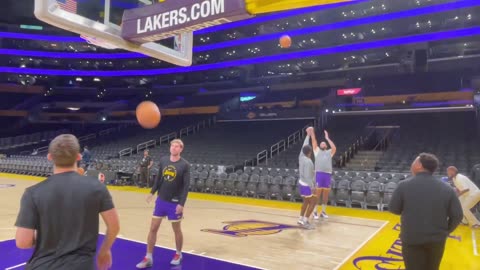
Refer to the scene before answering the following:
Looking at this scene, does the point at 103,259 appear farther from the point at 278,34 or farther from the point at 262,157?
the point at 278,34

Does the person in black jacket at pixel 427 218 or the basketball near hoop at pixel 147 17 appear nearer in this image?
the person in black jacket at pixel 427 218

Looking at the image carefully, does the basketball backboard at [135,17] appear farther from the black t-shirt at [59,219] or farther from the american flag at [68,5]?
the black t-shirt at [59,219]

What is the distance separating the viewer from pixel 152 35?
380cm

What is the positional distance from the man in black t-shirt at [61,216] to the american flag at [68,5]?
204 centimetres

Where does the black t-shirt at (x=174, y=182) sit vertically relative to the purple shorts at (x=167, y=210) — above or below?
above

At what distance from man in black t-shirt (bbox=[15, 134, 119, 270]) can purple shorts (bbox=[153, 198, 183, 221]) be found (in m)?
2.47

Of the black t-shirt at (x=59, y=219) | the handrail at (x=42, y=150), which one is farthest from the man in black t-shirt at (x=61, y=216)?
the handrail at (x=42, y=150)

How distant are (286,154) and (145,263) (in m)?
11.7

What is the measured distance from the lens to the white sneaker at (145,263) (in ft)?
13.7

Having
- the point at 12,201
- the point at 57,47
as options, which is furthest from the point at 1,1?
the point at 12,201

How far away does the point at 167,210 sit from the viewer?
442 centimetres

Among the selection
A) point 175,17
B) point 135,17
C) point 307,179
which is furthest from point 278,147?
point 175,17

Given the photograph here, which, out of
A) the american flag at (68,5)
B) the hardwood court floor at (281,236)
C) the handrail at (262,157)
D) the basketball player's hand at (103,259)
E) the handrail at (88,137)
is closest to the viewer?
the basketball player's hand at (103,259)

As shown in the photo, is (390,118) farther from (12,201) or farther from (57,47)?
(57,47)
